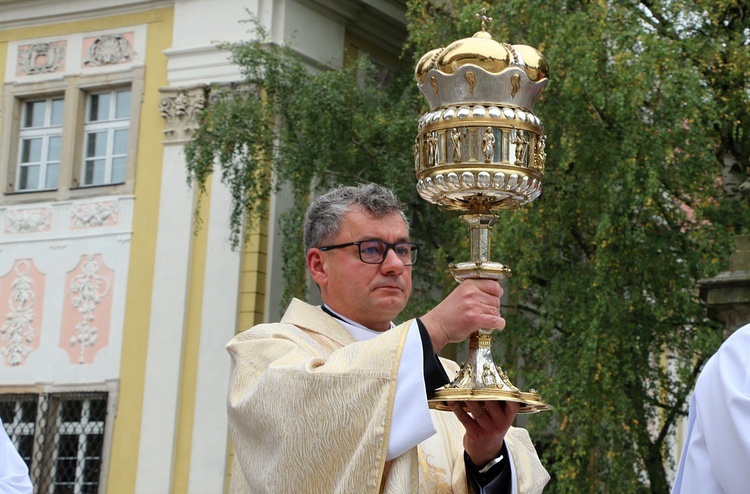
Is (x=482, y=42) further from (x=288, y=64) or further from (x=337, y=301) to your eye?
(x=288, y=64)

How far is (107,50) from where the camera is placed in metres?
17.0

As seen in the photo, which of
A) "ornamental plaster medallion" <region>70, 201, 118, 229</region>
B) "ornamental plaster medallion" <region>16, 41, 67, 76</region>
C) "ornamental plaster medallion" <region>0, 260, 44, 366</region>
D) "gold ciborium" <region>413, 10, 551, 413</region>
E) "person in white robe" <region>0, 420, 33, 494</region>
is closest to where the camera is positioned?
"gold ciborium" <region>413, 10, 551, 413</region>

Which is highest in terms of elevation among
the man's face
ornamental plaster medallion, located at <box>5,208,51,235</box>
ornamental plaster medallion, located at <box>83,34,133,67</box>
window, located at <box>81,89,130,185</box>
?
ornamental plaster medallion, located at <box>83,34,133,67</box>

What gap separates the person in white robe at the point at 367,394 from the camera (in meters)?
3.70

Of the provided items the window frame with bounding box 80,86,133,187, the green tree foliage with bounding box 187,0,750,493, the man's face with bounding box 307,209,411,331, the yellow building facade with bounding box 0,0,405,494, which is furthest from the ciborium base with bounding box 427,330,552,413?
the window frame with bounding box 80,86,133,187

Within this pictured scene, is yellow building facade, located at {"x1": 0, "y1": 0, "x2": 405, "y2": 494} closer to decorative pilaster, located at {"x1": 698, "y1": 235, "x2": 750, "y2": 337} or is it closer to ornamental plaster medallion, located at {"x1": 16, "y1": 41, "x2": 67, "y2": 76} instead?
ornamental plaster medallion, located at {"x1": 16, "y1": 41, "x2": 67, "y2": 76}

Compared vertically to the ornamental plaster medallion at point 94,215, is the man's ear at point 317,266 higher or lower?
lower

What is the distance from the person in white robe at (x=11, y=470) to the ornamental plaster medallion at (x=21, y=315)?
35.4 ft

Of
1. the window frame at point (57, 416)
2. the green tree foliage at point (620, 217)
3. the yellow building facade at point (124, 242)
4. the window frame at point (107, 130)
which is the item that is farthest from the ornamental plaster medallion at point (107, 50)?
the green tree foliage at point (620, 217)

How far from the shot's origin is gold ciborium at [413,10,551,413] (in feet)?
12.4

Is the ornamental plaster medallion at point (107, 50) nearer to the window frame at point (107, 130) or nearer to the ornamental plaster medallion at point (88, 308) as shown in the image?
the window frame at point (107, 130)

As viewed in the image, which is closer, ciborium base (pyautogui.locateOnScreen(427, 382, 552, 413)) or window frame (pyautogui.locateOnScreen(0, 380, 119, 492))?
ciborium base (pyautogui.locateOnScreen(427, 382, 552, 413))

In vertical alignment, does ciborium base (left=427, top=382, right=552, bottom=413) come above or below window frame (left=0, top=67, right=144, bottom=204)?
below

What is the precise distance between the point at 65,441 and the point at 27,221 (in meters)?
2.87
